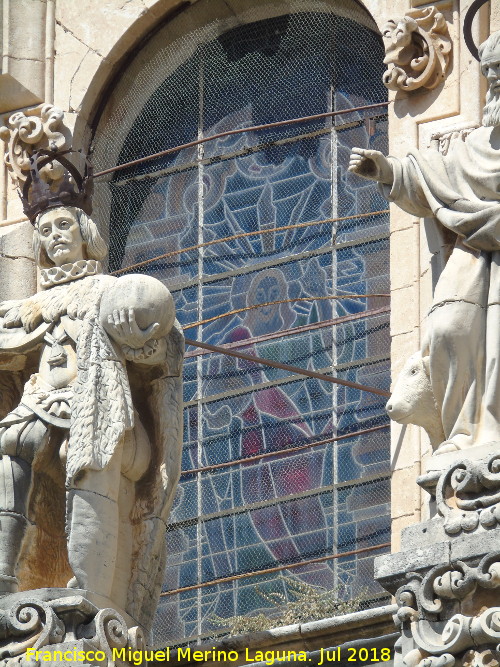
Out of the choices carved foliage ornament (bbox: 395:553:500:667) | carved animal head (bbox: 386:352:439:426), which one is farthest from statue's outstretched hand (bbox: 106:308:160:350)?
carved foliage ornament (bbox: 395:553:500:667)

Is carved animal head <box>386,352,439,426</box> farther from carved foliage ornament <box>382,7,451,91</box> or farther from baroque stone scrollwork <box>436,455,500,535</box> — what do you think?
carved foliage ornament <box>382,7,451,91</box>

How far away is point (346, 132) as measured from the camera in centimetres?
1694

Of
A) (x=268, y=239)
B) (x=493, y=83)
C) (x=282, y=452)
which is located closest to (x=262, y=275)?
(x=268, y=239)

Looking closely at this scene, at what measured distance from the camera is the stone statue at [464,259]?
12938 millimetres

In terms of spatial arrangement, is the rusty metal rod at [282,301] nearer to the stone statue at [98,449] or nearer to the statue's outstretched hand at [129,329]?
the stone statue at [98,449]

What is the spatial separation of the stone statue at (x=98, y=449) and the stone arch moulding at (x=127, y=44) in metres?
3.19

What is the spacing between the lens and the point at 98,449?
13.9 metres

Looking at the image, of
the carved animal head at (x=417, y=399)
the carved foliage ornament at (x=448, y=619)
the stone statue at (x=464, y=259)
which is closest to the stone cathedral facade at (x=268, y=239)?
the stone statue at (x=464, y=259)

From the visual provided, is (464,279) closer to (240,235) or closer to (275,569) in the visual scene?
(275,569)

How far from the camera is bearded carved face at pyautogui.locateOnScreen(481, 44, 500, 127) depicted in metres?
13.4

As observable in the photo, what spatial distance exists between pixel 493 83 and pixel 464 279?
96 centimetres

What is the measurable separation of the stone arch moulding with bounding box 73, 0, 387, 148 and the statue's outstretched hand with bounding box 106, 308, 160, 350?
3.57 meters

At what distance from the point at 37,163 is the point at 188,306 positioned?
1402 millimetres

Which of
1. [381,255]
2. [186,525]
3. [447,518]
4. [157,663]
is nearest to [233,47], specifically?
[381,255]
